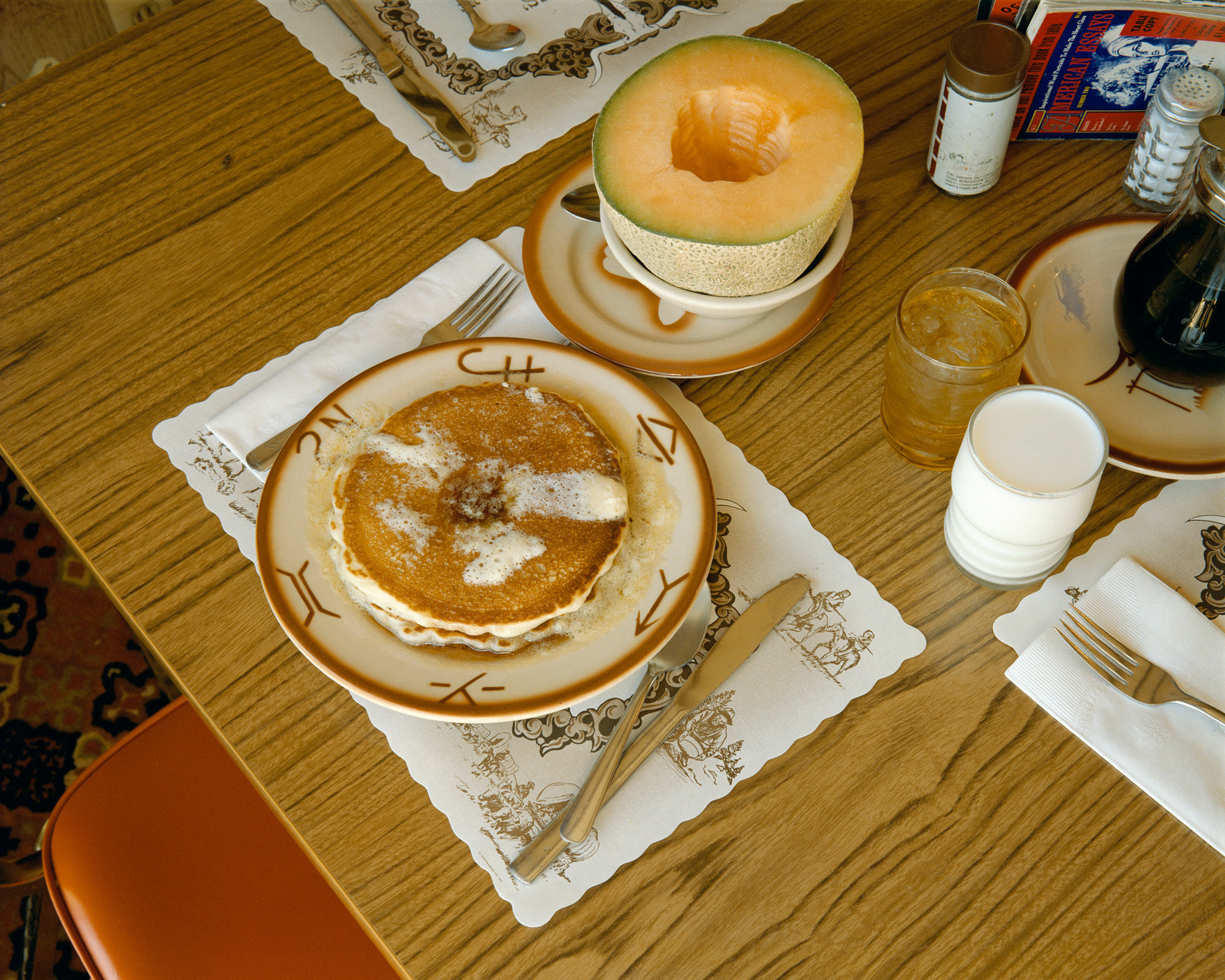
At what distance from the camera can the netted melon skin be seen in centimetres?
71

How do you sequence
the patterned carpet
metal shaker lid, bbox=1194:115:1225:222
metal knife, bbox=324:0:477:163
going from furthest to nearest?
1. the patterned carpet
2. metal knife, bbox=324:0:477:163
3. metal shaker lid, bbox=1194:115:1225:222

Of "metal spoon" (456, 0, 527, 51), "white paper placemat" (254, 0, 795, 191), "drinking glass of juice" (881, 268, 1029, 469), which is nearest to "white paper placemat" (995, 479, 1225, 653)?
"drinking glass of juice" (881, 268, 1029, 469)

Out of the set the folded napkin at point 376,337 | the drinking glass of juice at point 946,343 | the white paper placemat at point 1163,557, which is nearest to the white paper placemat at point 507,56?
the folded napkin at point 376,337

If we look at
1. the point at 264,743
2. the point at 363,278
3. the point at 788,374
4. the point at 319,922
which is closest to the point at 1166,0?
the point at 788,374

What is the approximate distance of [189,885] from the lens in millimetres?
950

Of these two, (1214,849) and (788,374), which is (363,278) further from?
(1214,849)

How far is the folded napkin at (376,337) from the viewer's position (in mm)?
828

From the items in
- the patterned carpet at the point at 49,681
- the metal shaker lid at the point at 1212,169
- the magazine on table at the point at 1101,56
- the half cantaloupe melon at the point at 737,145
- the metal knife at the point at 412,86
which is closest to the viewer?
the metal shaker lid at the point at 1212,169

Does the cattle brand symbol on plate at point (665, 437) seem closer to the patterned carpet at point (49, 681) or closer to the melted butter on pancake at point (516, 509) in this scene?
the melted butter on pancake at point (516, 509)

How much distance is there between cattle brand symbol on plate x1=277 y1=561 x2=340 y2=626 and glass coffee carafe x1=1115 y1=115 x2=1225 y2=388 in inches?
27.1

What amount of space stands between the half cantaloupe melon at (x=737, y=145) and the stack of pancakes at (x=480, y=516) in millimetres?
164

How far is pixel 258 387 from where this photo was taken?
2.78ft

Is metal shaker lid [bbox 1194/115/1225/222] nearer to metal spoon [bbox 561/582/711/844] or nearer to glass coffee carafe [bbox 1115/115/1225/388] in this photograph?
glass coffee carafe [bbox 1115/115/1225/388]

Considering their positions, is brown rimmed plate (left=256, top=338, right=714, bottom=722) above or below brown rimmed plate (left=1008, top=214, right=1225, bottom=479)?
below
